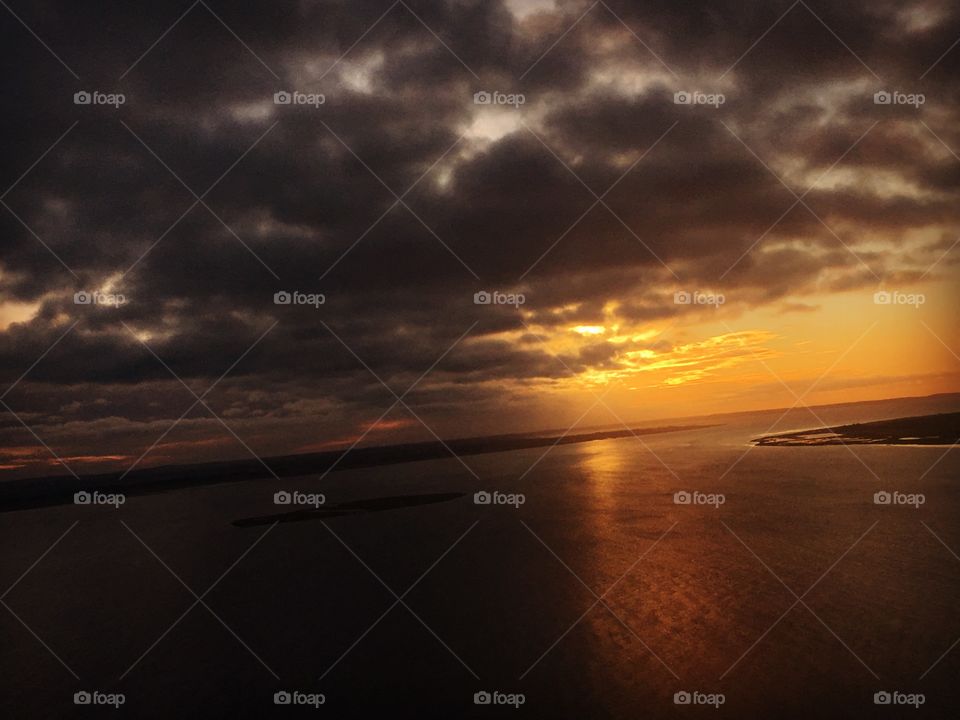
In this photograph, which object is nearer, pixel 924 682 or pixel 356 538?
pixel 924 682

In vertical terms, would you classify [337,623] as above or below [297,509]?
below

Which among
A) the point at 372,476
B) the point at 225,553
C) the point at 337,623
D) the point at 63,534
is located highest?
the point at 372,476

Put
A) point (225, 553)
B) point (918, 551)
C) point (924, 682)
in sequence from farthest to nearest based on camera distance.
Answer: point (225, 553) → point (918, 551) → point (924, 682)

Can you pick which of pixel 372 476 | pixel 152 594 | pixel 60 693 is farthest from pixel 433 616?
pixel 372 476

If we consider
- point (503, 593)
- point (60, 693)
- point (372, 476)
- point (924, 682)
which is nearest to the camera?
point (924, 682)

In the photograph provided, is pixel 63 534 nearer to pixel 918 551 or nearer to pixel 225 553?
pixel 225 553

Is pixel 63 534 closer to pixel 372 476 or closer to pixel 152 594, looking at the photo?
pixel 152 594
